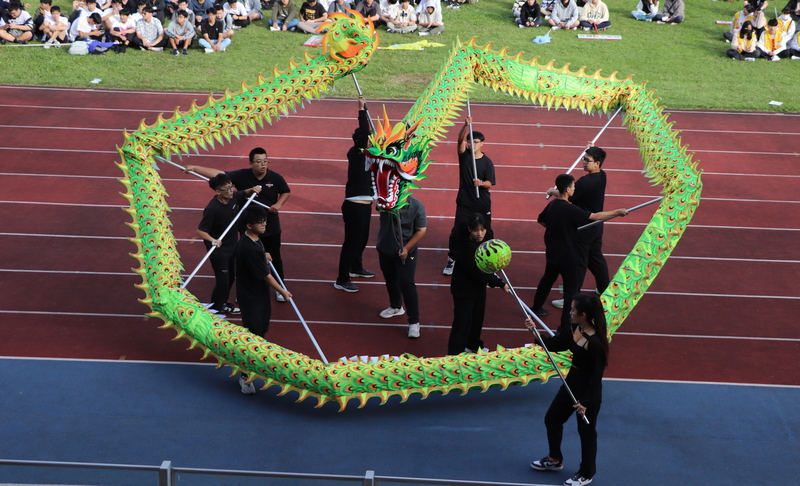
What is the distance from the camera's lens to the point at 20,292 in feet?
27.6

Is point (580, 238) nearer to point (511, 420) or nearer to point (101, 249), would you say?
point (511, 420)

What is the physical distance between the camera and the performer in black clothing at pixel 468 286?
21.4 feet

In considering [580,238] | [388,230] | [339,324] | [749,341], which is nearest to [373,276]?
[339,324]

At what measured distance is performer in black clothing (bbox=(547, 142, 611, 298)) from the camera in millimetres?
Result: 7727

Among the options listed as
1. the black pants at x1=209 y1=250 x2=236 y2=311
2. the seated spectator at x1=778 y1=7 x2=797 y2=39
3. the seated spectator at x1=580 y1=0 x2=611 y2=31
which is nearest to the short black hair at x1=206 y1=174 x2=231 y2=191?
the black pants at x1=209 y1=250 x2=236 y2=311

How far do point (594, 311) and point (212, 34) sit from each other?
1465 centimetres

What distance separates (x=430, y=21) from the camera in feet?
62.5

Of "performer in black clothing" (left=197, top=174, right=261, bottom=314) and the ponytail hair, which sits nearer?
the ponytail hair

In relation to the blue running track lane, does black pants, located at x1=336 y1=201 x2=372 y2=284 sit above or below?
above

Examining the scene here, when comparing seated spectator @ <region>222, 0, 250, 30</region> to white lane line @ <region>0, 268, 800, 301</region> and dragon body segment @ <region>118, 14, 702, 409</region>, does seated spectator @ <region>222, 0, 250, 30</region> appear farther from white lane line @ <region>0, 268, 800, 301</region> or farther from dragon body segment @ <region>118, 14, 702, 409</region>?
white lane line @ <region>0, 268, 800, 301</region>

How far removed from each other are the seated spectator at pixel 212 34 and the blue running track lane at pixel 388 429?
1185 centimetres

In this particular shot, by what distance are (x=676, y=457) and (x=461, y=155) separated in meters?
3.78

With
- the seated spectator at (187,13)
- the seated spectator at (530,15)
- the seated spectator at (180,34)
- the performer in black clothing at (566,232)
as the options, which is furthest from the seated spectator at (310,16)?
the performer in black clothing at (566,232)

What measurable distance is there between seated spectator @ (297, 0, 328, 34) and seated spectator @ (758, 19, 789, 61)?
9.67 metres
